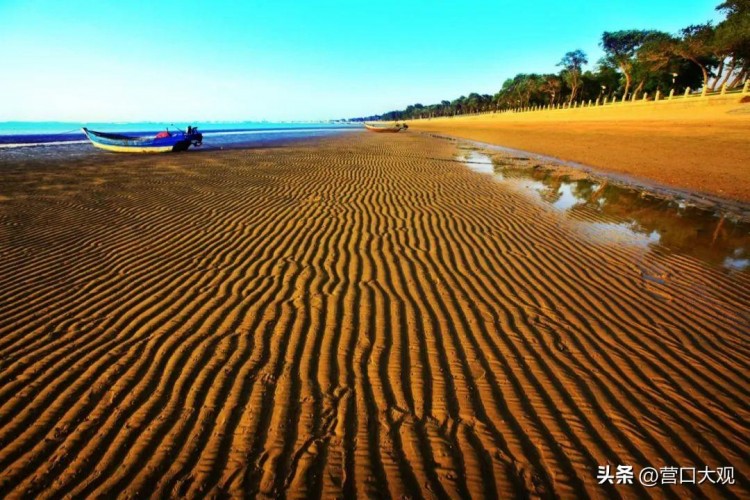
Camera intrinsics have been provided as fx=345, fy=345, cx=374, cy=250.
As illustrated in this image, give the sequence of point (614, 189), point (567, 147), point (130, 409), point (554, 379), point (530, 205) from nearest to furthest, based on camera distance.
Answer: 1. point (130, 409)
2. point (554, 379)
3. point (530, 205)
4. point (614, 189)
5. point (567, 147)

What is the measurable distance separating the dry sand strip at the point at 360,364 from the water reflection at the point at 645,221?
0.92m

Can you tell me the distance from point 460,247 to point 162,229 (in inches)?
247

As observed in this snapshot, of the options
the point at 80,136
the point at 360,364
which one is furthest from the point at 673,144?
the point at 80,136

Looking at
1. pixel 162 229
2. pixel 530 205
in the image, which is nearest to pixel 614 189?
pixel 530 205

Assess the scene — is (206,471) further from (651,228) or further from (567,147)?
(567,147)

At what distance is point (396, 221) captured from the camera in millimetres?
8062

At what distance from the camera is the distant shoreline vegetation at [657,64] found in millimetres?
32594

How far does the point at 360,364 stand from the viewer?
3.46m

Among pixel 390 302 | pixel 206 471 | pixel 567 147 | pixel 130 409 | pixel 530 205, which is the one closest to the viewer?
pixel 206 471

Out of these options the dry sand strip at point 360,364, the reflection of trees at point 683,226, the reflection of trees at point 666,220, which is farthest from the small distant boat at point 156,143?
the reflection of trees at point 683,226

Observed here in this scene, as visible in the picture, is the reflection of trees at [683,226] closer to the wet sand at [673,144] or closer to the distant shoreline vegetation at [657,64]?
the wet sand at [673,144]

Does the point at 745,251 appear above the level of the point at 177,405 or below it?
below

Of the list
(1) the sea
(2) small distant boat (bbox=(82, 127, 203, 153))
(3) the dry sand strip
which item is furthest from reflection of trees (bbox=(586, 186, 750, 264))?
(2) small distant boat (bbox=(82, 127, 203, 153))

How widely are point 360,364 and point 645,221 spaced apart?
28.1 ft
